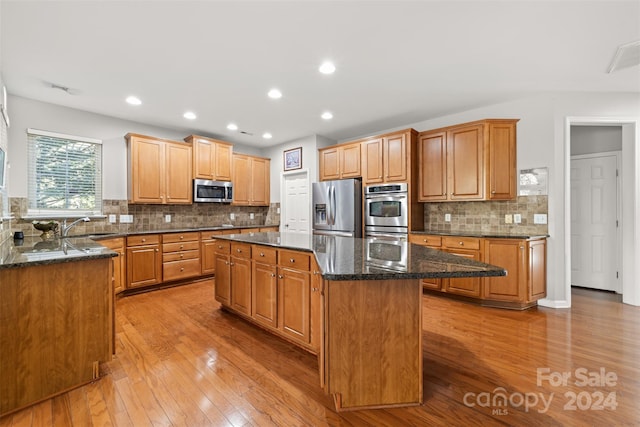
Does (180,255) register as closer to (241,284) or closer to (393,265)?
(241,284)

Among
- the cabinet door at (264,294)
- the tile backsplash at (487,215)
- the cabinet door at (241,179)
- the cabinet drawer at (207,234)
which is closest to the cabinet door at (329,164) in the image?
the cabinet door at (241,179)

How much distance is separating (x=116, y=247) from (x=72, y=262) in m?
2.21

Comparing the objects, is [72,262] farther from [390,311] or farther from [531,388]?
[531,388]

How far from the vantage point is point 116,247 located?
12.4ft

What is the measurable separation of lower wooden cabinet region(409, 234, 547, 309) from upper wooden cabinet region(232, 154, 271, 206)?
3904 millimetres

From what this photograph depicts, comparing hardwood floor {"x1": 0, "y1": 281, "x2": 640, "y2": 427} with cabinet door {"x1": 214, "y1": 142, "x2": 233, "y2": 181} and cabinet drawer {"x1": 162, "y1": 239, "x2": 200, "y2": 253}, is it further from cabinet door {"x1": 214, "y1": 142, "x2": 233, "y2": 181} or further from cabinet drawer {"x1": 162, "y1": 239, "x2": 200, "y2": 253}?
cabinet door {"x1": 214, "y1": 142, "x2": 233, "y2": 181}

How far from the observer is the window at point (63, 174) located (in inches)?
145

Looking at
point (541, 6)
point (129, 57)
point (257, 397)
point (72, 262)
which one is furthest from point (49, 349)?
point (541, 6)

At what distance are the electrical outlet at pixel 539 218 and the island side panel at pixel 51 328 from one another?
15.0 feet

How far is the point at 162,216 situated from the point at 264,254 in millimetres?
3112

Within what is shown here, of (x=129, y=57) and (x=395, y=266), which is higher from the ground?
(x=129, y=57)

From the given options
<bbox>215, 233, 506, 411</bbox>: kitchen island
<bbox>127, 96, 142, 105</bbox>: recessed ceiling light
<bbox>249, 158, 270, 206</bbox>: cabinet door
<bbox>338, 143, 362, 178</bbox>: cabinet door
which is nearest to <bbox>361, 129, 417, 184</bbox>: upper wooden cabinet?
<bbox>338, 143, 362, 178</bbox>: cabinet door

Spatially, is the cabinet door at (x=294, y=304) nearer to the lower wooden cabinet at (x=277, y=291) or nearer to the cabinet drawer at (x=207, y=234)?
the lower wooden cabinet at (x=277, y=291)

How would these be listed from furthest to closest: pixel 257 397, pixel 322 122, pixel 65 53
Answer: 1. pixel 322 122
2. pixel 65 53
3. pixel 257 397
